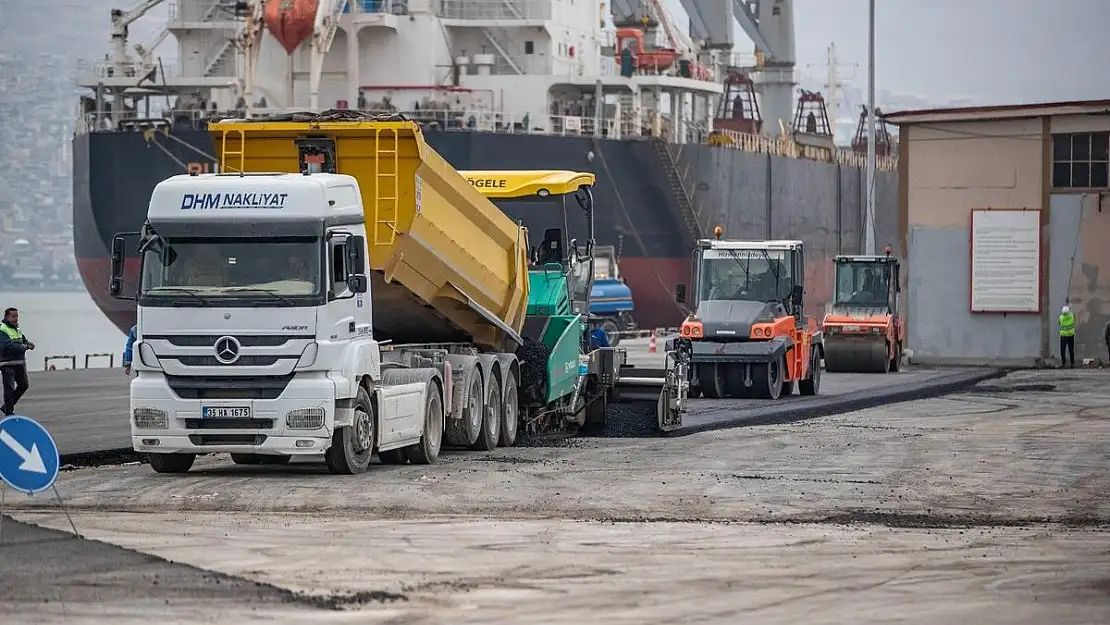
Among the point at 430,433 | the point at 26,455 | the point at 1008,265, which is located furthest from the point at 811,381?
the point at 26,455

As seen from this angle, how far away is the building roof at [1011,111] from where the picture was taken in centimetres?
4209

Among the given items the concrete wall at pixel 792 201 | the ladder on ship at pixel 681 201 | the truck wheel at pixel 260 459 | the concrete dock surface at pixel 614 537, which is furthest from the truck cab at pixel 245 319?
the ladder on ship at pixel 681 201

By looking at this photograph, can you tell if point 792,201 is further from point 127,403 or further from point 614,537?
point 614,537

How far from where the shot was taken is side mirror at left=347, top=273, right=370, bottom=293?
1659cm

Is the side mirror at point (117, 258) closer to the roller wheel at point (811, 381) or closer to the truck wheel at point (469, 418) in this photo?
the truck wheel at point (469, 418)

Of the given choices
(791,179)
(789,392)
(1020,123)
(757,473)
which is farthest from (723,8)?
(757,473)

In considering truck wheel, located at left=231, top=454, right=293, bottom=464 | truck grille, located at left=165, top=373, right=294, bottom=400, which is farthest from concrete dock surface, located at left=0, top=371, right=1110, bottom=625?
truck grille, located at left=165, top=373, right=294, bottom=400

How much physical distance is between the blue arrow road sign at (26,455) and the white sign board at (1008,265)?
110 ft

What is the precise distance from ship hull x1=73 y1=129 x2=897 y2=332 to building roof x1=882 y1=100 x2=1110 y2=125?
1496 cm

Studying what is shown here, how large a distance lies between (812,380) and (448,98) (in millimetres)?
25998

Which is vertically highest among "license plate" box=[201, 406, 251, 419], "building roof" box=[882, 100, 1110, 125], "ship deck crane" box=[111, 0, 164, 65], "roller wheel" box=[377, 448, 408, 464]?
"ship deck crane" box=[111, 0, 164, 65]

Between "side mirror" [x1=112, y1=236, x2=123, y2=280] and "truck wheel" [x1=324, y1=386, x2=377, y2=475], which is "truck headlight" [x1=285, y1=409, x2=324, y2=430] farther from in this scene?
"side mirror" [x1=112, y1=236, x2=123, y2=280]

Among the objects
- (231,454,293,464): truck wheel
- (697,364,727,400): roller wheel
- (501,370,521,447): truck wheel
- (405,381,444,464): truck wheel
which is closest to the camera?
(405,381,444,464): truck wheel

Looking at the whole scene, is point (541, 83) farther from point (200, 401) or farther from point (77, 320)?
point (77, 320)
